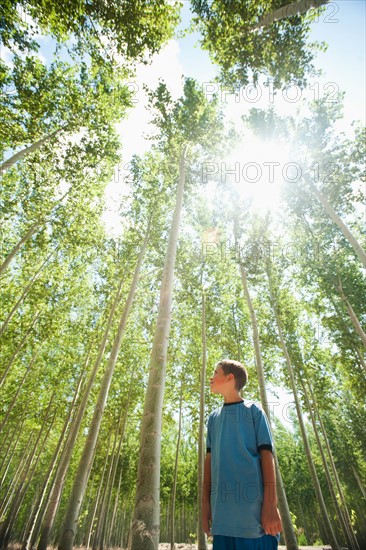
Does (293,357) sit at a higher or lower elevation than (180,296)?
lower

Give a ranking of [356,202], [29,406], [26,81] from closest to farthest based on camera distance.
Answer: [26,81] → [356,202] → [29,406]

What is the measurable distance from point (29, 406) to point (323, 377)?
63.3 feet

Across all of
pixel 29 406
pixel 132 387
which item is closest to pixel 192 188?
pixel 132 387

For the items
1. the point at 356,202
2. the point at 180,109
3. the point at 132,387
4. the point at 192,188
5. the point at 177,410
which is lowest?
the point at 177,410

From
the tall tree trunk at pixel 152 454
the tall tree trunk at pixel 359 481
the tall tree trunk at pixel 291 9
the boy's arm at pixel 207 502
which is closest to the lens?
the boy's arm at pixel 207 502

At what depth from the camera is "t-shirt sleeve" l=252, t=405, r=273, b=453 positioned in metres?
2.18

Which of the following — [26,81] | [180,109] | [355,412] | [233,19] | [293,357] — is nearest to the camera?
[233,19]

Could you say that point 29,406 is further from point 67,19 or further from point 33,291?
point 67,19

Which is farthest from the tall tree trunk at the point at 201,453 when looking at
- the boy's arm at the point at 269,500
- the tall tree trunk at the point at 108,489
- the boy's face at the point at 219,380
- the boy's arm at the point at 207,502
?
the boy's arm at the point at 269,500

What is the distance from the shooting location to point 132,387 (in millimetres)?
17281

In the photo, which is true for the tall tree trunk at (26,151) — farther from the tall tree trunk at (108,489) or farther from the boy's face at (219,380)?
the tall tree trunk at (108,489)

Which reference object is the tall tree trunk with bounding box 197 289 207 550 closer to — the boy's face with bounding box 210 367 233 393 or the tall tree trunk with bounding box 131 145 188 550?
the tall tree trunk with bounding box 131 145 188 550

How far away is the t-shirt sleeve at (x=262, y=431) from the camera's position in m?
2.18

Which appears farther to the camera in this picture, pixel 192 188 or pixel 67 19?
pixel 192 188
